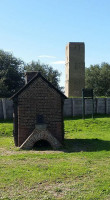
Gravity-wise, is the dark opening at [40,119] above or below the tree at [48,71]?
below

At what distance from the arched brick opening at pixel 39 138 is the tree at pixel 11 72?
24.1 metres

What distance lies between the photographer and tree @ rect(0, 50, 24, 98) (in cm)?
3848

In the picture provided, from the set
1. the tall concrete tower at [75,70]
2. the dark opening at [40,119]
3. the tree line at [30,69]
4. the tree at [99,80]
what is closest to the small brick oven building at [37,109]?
the dark opening at [40,119]

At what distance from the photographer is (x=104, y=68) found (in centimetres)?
5412

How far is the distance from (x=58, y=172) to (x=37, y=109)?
582 cm

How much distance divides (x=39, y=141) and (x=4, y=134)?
5.43 m

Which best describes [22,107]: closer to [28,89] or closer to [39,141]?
[28,89]

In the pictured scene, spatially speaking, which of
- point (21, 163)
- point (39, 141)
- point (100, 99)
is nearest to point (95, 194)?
point (21, 163)

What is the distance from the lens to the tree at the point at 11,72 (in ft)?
126

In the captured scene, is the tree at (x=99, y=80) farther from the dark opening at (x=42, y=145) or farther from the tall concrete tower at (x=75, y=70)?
the dark opening at (x=42, y=145)

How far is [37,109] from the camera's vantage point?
14445 millimetres

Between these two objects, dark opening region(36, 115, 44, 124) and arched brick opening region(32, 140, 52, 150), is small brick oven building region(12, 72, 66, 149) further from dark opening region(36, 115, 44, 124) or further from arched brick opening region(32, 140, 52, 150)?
arched brick opening region(32, 140, 52, 150)

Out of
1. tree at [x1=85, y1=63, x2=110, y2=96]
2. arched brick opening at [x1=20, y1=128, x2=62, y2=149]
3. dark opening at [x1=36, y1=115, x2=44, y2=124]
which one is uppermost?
tree at [x1=85, y1=63, x2=110, y2=96]

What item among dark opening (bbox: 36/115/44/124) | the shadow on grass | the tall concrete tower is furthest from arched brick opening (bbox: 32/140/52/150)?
the tall concrete tower
